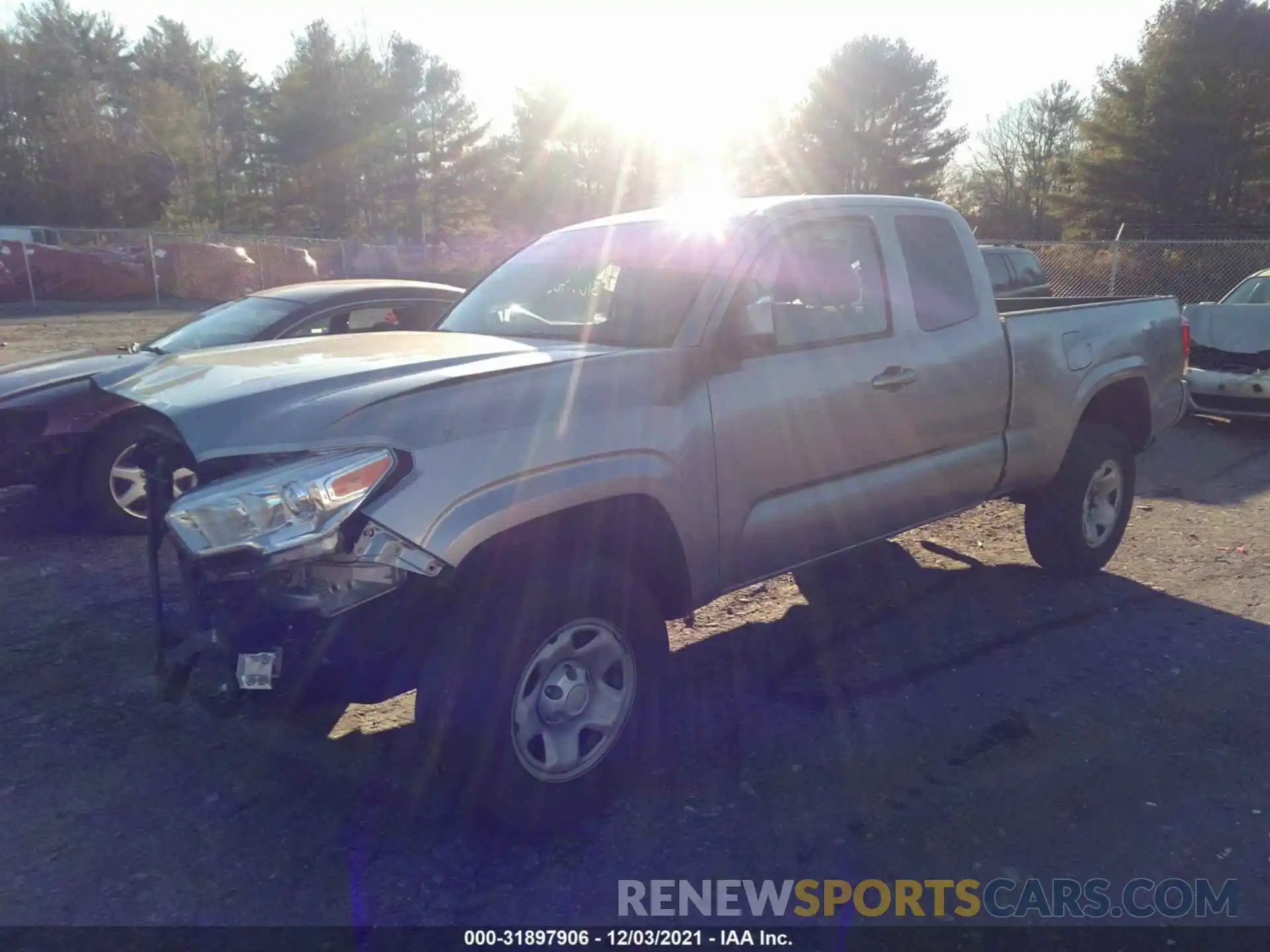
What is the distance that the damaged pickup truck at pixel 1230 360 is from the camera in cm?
995

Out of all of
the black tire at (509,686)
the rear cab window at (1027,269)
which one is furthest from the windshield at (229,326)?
the rear cab window at (1027,269)

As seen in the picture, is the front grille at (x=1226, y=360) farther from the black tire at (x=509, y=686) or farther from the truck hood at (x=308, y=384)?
the black tire at (x=509, y=686)

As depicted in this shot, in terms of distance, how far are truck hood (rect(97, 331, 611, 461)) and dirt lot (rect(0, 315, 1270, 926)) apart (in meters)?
1.17

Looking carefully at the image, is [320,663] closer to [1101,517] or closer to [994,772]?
[994,772]

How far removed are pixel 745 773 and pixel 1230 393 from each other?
28.1 feet

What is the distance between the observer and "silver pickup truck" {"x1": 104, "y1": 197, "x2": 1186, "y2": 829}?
2953 millimetres

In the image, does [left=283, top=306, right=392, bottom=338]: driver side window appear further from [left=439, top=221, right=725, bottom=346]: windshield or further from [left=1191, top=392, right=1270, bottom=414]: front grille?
[left=1191, top=392, right=1270, bottom=414]: front grille

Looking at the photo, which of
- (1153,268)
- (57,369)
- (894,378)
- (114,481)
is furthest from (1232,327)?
(57,369)

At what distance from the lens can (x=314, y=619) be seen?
9.64ft

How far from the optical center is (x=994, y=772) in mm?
3756

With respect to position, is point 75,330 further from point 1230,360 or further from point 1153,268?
point 1153,268

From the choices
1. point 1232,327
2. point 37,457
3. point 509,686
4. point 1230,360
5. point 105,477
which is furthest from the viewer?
point 1232,327

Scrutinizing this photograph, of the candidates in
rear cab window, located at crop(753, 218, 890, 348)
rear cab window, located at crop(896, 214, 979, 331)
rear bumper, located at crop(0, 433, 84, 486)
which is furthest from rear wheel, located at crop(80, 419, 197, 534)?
rear cab window, located at crop(896, 214, 979, 331)

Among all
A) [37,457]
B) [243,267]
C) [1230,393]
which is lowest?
[1230,393]
